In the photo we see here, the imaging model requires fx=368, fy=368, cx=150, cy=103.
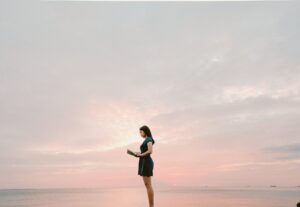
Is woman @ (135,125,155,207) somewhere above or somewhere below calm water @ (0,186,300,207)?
below

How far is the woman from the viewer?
7.97m

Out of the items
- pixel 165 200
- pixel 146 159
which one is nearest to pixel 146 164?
pixel 146 159

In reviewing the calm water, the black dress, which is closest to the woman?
the black dress

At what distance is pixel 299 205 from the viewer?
876 centimetres

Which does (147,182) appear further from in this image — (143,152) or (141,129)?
(141,129)

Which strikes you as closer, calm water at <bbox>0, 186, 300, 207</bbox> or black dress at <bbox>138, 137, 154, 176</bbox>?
black dress at <bbox>138, 137, 154, 176</bbox>

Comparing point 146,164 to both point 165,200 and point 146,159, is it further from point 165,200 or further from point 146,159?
point 165,200

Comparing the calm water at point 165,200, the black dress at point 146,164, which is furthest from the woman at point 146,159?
the calm water at point 165,200

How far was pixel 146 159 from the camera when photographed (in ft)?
26.7

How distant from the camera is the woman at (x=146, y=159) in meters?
7.97

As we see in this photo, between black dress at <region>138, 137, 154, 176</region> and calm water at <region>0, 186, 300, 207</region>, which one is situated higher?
calm water at <region>0, 186, 300, 207</region>

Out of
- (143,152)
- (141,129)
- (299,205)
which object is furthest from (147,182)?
(299,205)

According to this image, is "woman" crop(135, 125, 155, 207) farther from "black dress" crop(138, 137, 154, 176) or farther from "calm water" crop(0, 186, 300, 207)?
"calm water" crop(0, 186, 300, 207)

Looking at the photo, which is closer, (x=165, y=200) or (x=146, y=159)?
(x=146, y=159)
